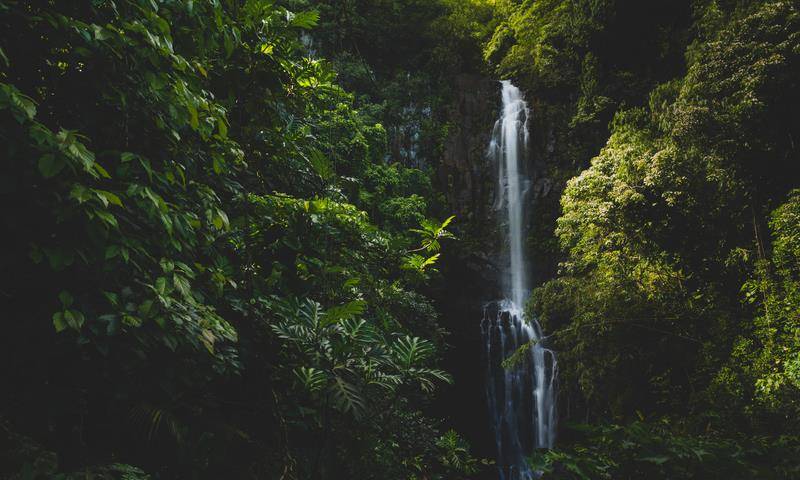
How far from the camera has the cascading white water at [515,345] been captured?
1114 centimetres

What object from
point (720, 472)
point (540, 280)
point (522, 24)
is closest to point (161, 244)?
point (720, 472)

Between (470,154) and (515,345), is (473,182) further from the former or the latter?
(515,345)

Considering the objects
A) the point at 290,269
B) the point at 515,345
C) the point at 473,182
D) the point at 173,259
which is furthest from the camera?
the point at 473,182

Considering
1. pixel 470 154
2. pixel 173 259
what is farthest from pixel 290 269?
pixel 470 154

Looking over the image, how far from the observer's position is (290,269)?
9.01 feet

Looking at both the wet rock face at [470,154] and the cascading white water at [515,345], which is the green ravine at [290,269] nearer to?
the cascading white water at [515,345]

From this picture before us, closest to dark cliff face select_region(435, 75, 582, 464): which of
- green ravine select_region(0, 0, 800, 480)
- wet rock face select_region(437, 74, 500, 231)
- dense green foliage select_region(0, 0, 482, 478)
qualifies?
wet rock face select_region(437, 74, 500, 231)

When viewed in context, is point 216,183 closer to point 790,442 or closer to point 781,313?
point 790,442

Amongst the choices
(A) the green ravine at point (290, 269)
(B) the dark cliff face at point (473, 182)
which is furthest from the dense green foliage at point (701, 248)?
(B) the dark cliff face at point (473, 182)

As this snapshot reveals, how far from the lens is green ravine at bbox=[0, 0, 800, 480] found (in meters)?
1.62

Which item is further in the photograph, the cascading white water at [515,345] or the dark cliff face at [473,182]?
the dark cliff face at [473,182]

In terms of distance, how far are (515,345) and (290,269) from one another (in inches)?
422

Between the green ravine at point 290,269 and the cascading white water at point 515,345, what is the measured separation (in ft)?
11.0

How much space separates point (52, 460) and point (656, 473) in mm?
2645
